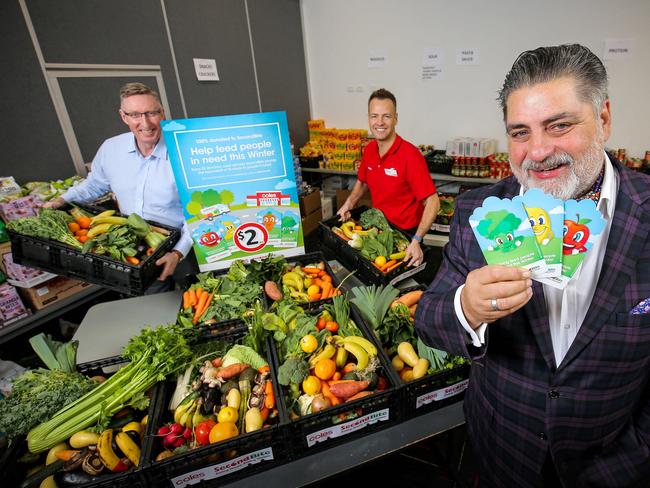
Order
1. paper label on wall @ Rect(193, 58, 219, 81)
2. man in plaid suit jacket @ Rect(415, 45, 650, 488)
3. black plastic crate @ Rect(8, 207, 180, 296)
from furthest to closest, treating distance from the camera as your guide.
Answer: paper label on wall @ Rect(193, 58, 219, 81), black plastic crate @ Rect(8, 207, 180, 296), man in plaid suit jacket @ Rect(415, 45, 650, 488)

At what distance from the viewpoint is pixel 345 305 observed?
1654 mm

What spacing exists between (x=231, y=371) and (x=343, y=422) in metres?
0.51

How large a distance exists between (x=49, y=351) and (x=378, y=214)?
2.01 m

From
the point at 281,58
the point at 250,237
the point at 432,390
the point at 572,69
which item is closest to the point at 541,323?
the point at 432,390

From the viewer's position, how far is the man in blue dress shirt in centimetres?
228

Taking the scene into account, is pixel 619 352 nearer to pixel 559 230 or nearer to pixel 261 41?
pixel 559 230

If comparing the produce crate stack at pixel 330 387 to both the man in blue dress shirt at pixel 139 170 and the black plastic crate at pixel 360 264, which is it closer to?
the black plastic crate at pixel 360 264

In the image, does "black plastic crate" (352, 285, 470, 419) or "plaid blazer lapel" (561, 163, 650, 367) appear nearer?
"plaid blazer lapel" (561, 163, 650, 367)

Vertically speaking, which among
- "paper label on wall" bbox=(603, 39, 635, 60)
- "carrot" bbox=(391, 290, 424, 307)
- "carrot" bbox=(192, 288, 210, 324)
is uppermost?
"paper label on wall" bbox=(603, 39, 635, 60)

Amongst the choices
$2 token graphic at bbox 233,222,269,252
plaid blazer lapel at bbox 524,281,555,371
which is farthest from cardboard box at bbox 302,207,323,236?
plaid blazer lapel at bbox 524,281,555,371

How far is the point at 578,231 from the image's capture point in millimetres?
767

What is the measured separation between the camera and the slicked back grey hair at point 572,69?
85 centimetres

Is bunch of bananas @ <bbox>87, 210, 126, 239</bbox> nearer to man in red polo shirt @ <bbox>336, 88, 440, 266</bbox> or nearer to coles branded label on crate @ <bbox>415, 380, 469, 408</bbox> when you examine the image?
man in red polo shirt @ <bbox>336, 88, 440, 266</bbox>

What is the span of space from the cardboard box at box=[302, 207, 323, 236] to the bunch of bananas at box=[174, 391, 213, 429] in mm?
3867
